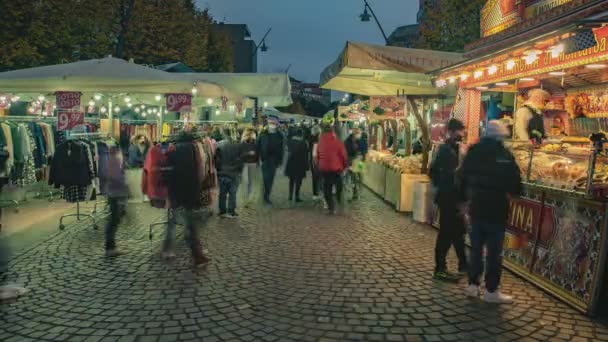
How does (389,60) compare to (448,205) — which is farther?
(389,60)

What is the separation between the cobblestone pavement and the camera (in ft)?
14.6

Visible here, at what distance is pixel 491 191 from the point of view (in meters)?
5.06

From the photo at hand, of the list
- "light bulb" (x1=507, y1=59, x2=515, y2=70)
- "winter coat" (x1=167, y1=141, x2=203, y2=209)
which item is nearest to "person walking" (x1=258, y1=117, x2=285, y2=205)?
"winter coat" (x1=167, y1=141, x2=203, y2=209)

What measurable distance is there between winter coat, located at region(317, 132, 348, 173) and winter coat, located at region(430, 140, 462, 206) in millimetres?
4457

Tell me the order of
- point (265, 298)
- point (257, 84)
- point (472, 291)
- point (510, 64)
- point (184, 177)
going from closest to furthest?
point (265, 298) < point (472, 291) < point (184, 177) < point (510, 64) < point (257, 84)

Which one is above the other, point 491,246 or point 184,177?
point 184,177

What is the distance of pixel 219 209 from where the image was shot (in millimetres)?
10211

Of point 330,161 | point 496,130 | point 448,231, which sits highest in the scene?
point 496,130

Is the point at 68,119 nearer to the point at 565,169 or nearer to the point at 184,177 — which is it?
the point at 184,177

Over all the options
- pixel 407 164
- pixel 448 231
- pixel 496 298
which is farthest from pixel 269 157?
pixel 496 298

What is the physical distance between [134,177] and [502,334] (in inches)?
355

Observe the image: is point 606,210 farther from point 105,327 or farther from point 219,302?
point 105,327

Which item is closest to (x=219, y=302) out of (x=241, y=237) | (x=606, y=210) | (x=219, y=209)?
(x=241, y=237)

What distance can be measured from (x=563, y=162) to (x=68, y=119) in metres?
9.32
